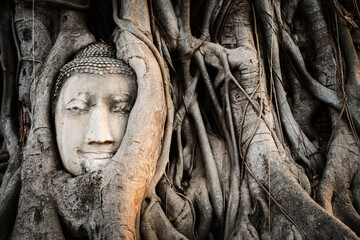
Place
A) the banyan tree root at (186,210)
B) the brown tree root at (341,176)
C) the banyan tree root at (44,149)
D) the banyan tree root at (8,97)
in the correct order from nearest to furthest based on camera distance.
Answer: the banyan tree root at (44,149) → the banyan tree root at (186,210) → the brown tree root at (341,176) → the banyan tree root at (8,97)

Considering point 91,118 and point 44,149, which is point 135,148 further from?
point 44,149

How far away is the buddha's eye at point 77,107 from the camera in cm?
268

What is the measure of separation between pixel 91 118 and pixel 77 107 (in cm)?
13

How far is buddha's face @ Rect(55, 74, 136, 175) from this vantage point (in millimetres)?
2615

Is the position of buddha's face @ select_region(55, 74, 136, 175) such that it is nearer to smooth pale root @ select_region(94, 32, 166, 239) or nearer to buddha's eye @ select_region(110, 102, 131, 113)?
buddha's eye @ select_region(110, 102, 131, 113)

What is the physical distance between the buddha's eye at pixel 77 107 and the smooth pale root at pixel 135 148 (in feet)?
0.99

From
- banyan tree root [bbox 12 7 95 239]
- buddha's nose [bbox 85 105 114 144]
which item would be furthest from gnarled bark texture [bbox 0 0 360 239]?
buddha's nose [bbox 85 105 114 144]

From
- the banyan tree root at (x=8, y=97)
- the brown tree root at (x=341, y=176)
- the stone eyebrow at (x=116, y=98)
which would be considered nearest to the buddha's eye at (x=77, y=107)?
the stone eyebrow at (x=116, y=98)

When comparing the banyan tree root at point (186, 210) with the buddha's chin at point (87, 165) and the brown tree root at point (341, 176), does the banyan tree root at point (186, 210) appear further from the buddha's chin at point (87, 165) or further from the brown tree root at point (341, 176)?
the brown tree root at point (341, 176)

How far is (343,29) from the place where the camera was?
368 cm

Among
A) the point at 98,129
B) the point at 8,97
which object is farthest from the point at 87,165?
the point at 8,97

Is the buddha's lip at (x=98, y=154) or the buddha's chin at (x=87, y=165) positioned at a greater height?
the buddha's lip at (x=98, y=154)

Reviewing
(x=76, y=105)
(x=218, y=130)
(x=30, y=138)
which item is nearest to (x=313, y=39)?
(x=218, y=130)

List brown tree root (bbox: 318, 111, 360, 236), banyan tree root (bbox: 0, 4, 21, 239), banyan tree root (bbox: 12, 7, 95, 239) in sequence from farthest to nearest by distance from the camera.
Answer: banyan tree root (bbox: 0, 4, 21, 239) → brown tree root (bbox: 318, 111, 360, 236) → banyan tree root (bbox: 12, 7, 95, 239)
